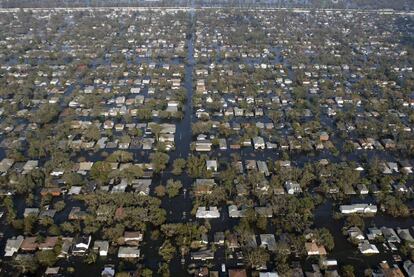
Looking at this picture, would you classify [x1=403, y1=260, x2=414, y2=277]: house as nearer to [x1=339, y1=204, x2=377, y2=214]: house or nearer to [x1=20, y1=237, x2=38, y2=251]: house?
[x1=339, y1=204, x2=377, y2=214]: house

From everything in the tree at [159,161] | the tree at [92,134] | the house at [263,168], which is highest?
the tree at [92,134]

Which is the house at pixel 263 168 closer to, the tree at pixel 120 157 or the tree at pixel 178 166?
the tree at pixel 178 166

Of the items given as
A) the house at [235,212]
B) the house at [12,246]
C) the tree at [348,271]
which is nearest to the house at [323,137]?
the house at [235,212]

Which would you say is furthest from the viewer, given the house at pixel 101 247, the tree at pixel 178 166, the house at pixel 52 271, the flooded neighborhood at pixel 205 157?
the tree at pixel 178 166

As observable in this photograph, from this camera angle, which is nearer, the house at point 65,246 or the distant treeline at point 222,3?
the house at point 65,246

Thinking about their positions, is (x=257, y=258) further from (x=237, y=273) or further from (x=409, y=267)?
(x=409, y=267)

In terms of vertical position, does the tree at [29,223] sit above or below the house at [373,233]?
above

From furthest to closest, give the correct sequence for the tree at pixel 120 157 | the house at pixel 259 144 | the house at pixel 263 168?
the house at pixel 259 144
the tree at pixel 120 157
the house at pixel 263 168

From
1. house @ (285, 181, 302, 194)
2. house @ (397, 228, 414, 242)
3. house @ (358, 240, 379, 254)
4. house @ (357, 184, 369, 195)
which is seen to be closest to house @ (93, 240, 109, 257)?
house @ (285, 181, 302, 194)
